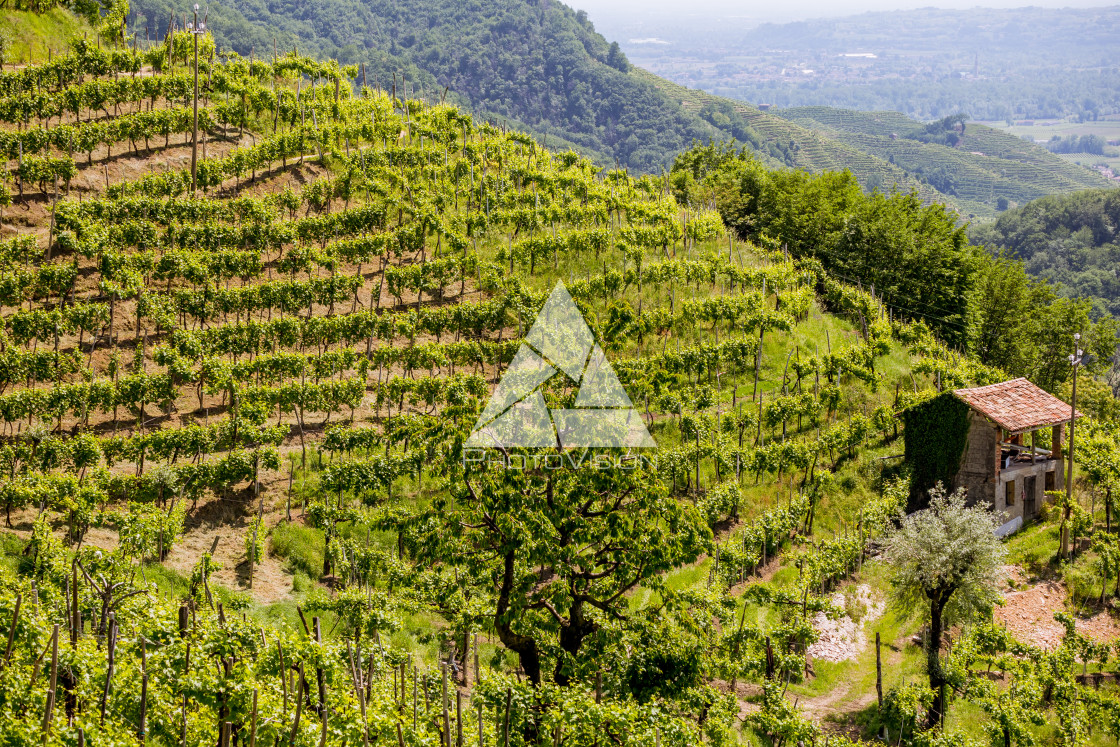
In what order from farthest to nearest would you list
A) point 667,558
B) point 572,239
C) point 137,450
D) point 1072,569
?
point 572,239 → point 1072,569 → point 137,450 → point 667,558

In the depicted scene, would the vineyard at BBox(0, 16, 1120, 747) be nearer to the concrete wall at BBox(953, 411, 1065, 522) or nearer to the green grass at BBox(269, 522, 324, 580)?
the green grass at BBox(269, 522, 324, 580)

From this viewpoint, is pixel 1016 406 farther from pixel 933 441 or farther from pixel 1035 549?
pixel 1035 549

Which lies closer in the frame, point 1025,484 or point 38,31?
point 1025,484

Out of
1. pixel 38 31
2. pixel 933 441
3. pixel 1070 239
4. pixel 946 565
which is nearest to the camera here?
pixel 946 565

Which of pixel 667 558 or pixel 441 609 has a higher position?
pixel 667 558

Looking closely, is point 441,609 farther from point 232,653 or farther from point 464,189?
point 464,189

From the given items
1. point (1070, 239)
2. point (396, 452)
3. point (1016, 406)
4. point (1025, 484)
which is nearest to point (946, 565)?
point (1016, 406)

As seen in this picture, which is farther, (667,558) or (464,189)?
(464,189)

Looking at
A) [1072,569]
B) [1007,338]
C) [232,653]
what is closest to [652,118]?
[1007,338]
